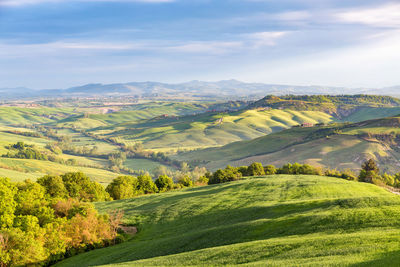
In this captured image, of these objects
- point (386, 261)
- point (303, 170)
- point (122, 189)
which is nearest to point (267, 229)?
point (386, 261)

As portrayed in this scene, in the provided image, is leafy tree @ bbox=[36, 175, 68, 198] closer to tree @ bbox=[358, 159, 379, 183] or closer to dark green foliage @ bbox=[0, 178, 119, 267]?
dark green foliage @ bbox=[0, 178, 119, 267]

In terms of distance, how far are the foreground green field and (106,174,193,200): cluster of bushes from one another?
31.8 m

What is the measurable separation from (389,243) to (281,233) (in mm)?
16195

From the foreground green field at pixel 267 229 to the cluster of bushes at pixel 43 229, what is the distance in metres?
4.50

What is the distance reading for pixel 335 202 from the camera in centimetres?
5503

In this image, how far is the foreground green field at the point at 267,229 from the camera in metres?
33.1

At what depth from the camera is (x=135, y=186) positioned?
445 feet

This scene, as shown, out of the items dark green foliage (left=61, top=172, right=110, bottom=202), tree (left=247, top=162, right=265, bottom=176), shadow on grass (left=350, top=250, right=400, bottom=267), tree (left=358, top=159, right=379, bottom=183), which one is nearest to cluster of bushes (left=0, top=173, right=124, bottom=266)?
dark green foliage (left=61, top=172, right=110, bottom=202)

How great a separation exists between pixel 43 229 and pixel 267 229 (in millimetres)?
42478

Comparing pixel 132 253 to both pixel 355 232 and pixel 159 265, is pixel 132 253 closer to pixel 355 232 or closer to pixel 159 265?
pixel 159 265

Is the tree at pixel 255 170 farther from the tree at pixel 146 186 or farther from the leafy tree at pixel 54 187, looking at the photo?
the leafy tree at pixel 54 187

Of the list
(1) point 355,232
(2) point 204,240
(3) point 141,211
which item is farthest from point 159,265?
(3) point 141,211

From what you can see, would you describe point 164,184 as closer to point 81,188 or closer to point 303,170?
point 81,188

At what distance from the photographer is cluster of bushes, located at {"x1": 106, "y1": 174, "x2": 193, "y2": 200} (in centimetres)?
12825
